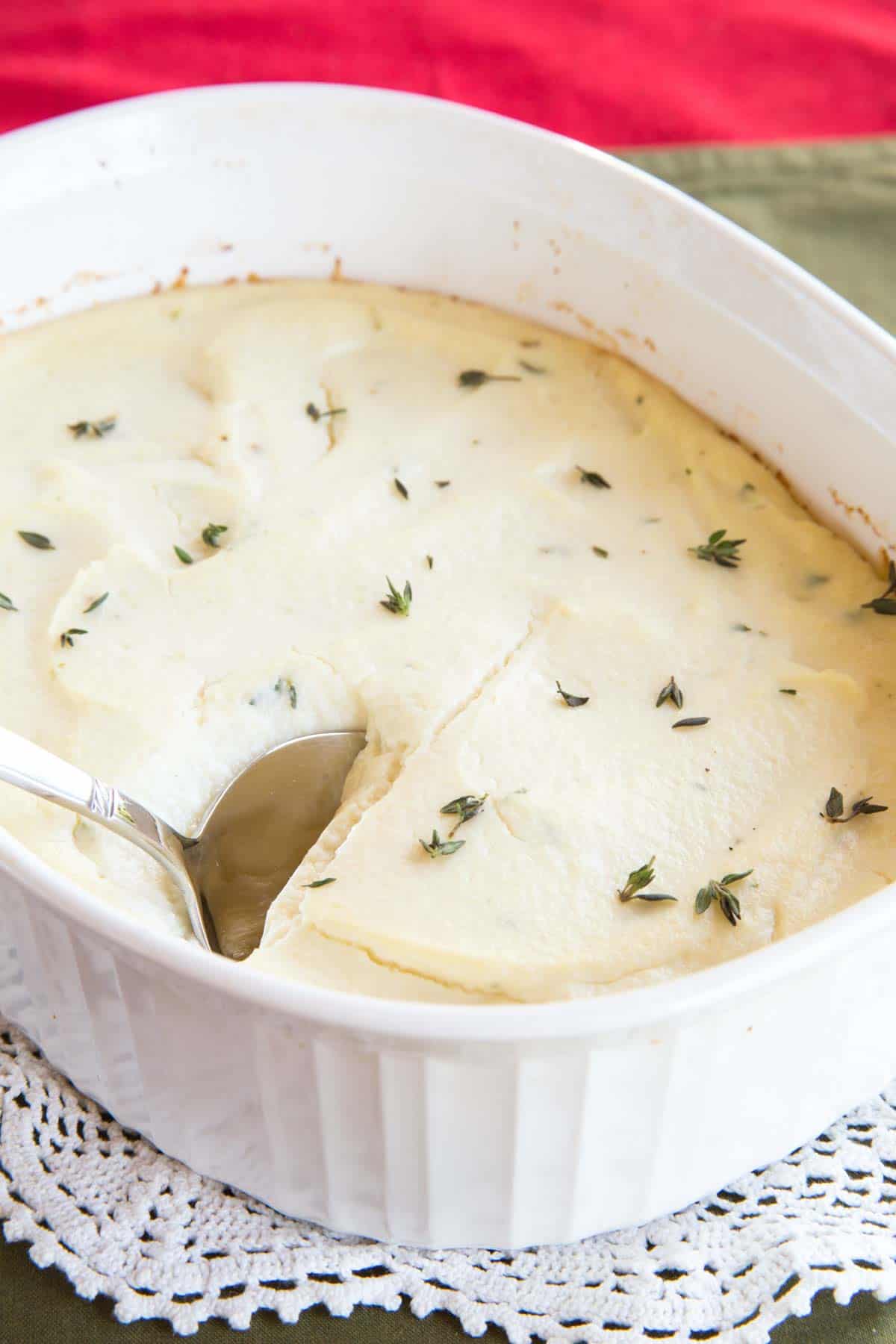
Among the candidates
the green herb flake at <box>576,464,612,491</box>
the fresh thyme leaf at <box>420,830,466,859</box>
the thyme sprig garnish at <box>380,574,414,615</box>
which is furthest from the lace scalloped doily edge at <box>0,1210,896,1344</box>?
the green herb flake at <box>576,464,612,491</box>

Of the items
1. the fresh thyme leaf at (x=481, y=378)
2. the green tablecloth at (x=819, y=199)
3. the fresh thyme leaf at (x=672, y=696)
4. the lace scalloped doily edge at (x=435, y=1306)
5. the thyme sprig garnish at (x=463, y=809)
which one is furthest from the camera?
the green tablecloth at (x=819, y=199)

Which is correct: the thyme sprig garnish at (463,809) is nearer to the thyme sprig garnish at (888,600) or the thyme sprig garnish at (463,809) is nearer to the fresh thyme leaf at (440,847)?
the fresh thyme leaf at (440,847)

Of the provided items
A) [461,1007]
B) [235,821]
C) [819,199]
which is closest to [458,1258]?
[461,1007]

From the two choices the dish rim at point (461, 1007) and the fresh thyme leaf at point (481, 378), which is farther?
the fresh thyme leaf at point (481, 378)

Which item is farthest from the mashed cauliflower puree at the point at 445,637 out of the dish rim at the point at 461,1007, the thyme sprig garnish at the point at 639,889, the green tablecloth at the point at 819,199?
the green tablecloth at the point at 819,199

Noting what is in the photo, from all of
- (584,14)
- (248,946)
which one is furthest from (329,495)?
(584,14)

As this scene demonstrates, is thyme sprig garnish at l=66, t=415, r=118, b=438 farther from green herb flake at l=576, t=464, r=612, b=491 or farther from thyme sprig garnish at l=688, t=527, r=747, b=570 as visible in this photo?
thyme sprig garnish at l=688, t=527, r=747, b=570
